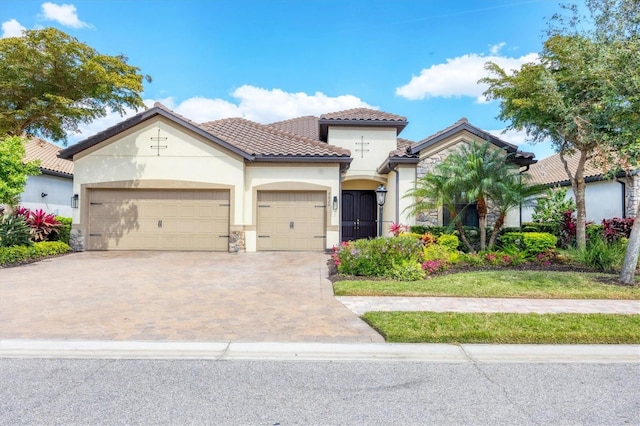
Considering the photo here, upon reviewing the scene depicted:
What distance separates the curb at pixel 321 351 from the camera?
15.0 ft

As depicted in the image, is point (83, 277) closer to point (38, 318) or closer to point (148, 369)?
point (38, 318)

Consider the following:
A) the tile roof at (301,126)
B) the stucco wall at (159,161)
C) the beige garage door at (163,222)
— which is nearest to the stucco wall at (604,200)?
the tile roof at (301,126)

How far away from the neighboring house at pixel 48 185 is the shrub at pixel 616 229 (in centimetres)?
2230

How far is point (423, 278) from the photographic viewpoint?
9273 millimetres

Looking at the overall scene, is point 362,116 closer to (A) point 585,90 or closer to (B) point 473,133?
(B) point 473,133

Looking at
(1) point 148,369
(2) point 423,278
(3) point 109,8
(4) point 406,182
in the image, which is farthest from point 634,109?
(3) point 109,8

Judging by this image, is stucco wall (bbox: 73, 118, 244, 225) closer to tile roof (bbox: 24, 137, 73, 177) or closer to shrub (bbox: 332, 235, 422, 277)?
tile roof (bbox: 24, 137, 73, 177)

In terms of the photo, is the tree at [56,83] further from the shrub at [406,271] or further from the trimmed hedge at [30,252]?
the shrub at [406,271]

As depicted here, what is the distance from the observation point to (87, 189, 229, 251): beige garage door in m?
14.3

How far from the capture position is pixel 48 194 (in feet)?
61.5

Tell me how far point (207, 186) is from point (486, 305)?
34.3ft

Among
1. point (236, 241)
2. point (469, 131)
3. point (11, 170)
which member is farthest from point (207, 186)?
point (469, 131)

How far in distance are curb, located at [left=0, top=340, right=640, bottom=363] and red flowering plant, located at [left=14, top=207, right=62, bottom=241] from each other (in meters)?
10.5

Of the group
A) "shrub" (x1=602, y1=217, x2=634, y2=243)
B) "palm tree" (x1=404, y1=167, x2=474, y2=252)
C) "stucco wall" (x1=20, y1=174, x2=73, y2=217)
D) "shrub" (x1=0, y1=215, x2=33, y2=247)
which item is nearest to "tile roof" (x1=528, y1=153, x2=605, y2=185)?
"shrub" (x1=602, y1=217, x2=634, y2=243)
